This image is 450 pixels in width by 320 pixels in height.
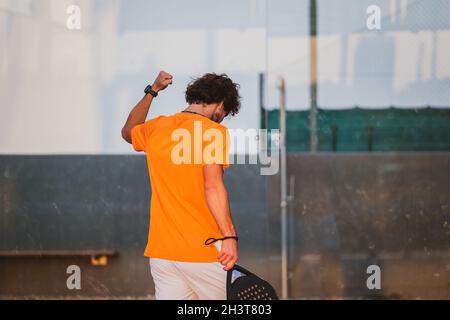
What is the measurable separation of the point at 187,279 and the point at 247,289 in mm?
244

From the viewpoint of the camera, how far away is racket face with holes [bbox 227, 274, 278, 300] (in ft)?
10.9

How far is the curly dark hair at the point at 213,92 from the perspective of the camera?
3541mm

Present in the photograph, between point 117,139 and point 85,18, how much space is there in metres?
0.80

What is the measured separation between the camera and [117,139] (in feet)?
17.6

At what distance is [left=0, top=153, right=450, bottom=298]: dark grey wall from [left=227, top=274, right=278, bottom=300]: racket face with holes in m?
2.01

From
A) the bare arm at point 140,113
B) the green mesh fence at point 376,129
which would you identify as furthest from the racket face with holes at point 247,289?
the green mesh fence at point 376,129

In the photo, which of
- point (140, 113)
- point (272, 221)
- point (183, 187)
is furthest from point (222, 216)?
point (272, 221)

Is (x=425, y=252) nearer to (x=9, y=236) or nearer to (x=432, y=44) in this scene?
(x=432, y=44)

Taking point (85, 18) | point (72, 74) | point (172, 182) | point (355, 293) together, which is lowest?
point (355, 293)

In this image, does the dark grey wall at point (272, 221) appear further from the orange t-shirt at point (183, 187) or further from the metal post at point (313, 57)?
the orange t-shirt at point (183, 187)

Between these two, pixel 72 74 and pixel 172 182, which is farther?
pixel 72 74
